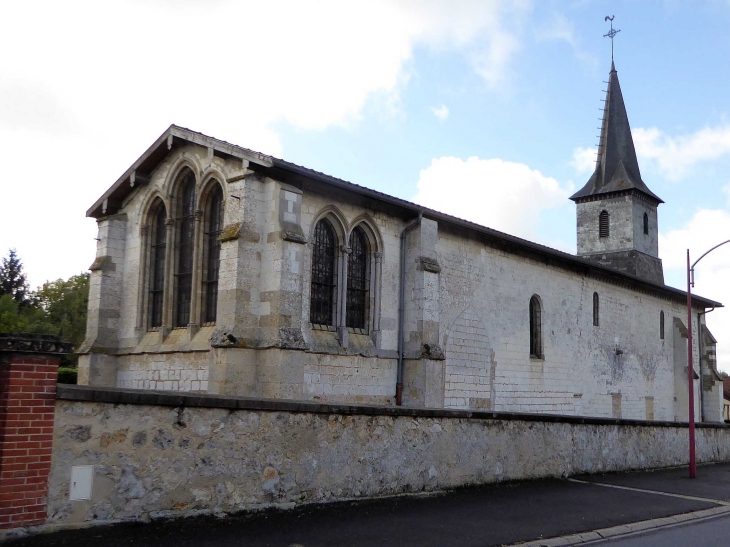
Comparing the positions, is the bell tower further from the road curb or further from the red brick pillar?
the red brick pillar

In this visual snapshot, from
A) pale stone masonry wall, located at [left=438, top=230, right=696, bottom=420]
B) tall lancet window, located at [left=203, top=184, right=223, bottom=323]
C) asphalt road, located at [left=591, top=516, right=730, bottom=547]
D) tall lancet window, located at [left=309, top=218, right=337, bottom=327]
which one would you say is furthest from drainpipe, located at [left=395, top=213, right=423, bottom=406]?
asphalt road, located at [left=591, top=516, right=730, bottom=547]

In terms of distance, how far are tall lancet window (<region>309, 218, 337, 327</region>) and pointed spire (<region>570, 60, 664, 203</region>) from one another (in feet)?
87.3

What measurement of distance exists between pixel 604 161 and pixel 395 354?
2813cm

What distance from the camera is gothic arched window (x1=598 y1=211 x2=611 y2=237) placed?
39188 mm

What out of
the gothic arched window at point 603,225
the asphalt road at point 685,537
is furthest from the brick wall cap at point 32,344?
the gothic arched window at point 603,225

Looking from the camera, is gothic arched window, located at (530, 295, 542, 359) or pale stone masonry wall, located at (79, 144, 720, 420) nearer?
pale stone masonry wall, located at (79, 144, 720, 420)

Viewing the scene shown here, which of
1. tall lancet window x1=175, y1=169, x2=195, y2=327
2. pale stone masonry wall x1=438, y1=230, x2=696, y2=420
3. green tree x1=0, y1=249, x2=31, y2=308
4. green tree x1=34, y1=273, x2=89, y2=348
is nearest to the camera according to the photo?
tall lancet window x1=175, y1=169, x2=195, y2=327

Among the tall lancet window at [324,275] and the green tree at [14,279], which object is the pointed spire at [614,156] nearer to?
the tall lancet window at [324,275]

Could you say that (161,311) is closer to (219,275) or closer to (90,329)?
(90,329)

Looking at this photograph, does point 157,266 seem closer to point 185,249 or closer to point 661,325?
point 185,249

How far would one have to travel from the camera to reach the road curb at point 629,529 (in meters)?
8.13

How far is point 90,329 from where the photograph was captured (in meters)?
18.0

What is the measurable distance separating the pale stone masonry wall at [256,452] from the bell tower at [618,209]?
28.3m

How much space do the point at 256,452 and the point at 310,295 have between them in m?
7.79
